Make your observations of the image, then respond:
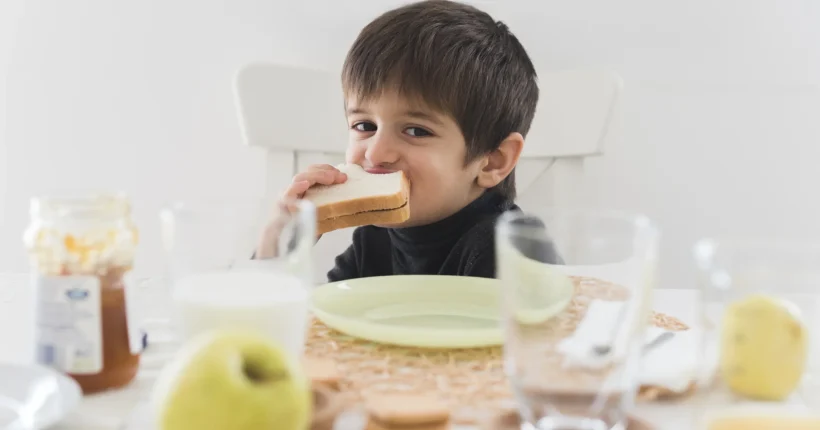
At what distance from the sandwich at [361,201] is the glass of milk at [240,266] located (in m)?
0.53

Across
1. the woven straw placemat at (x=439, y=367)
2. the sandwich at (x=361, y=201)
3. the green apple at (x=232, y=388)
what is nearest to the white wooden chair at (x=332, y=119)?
the sandwich at (x=361, y=201)

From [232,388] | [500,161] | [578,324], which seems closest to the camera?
[232,388]

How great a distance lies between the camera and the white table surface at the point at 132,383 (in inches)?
23.7

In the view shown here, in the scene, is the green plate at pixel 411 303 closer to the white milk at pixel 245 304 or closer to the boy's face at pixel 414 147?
the white milk at pixel 245 304

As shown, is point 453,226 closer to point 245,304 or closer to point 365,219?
point 365,219

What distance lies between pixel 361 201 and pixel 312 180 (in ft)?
0.34

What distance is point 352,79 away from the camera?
1324 millimetres

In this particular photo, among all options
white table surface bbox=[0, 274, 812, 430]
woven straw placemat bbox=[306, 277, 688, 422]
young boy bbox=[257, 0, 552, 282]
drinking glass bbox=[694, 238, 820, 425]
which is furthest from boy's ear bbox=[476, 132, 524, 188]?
drinking glass bbox=[694, 238, 820, 425]

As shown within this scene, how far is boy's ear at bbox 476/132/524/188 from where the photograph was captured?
1404 millimetres

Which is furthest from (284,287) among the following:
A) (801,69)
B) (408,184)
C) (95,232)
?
(801,69)

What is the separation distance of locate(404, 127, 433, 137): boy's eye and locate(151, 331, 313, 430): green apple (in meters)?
0.82

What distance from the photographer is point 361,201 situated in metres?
1.17

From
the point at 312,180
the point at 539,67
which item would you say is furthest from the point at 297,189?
the point at 539,67

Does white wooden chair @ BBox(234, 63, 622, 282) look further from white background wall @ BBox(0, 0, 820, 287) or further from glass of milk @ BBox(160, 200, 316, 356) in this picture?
glass of milk @ BBox(160, 200, 316, 356)
